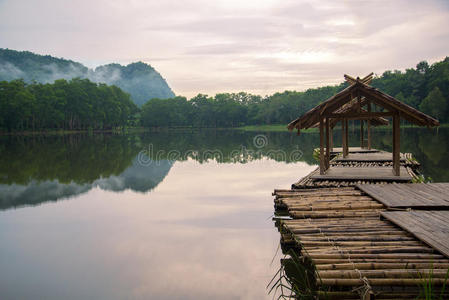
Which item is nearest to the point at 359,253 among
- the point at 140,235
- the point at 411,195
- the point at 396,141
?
the point at 411,195

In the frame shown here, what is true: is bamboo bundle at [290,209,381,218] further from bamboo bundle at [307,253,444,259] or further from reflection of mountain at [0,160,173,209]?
reflection of mountain at [0,160,173,209]

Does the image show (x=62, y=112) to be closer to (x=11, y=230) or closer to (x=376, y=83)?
(x=376, y=83)

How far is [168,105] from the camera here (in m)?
124

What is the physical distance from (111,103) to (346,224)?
326 ft

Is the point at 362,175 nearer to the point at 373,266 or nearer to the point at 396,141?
the point at 396,141

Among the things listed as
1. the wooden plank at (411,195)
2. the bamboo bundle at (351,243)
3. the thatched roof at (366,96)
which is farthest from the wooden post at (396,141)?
the bamboo bundle at (351,243)

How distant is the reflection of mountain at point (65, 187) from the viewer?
14.4 meters

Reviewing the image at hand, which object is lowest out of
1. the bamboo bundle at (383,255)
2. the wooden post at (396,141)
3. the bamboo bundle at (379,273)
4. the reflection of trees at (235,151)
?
the reflection of trees at (235,151)

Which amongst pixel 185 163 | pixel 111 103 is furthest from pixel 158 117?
pixel 185 163

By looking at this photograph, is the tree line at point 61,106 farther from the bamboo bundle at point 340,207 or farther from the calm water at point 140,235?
the bamboo bundle at point 340,207

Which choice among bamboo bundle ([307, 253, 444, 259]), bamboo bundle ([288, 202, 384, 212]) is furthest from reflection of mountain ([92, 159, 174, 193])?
bamboo bundle ([307, 253, 444, 259])

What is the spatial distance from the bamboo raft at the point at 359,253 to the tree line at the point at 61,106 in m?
76.2

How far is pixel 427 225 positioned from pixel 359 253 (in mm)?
1796

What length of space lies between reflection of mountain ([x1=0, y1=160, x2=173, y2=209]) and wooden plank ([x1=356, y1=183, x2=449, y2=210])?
9232 mm
